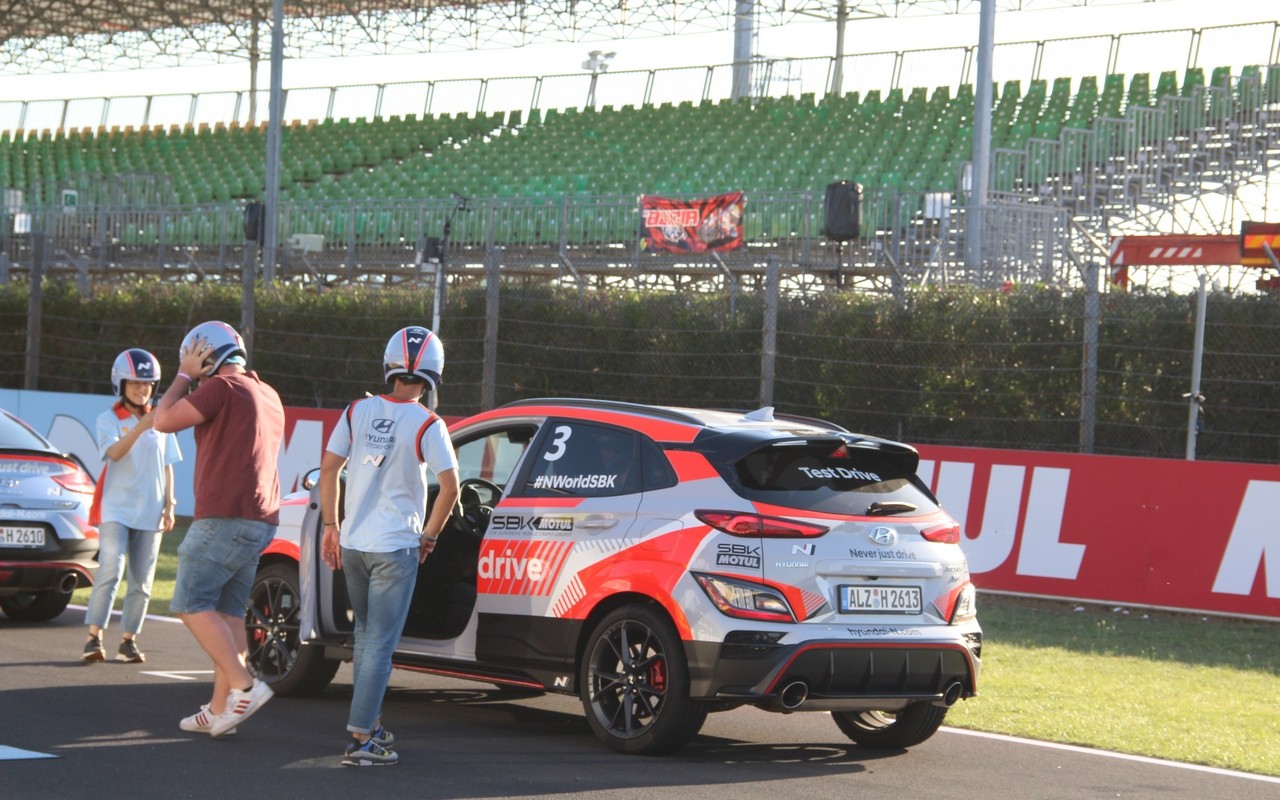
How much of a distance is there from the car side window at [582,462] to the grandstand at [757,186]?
31.2ft

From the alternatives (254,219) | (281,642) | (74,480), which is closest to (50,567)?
(74,480)

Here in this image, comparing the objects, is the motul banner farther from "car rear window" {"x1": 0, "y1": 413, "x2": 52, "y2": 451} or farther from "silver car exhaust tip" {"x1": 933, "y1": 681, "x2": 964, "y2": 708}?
"car rear window" {"x1": 0, "y1": 413, "x2": 52, "y2": 451}

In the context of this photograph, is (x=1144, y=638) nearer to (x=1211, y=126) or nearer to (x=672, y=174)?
(x=1211, y=126)

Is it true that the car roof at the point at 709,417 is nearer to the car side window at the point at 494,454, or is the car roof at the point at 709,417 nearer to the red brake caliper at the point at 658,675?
the car side window at the point at 494,454

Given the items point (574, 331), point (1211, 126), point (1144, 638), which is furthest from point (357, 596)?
point (1211, 126)

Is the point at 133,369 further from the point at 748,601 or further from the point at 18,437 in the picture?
the point at 748,601

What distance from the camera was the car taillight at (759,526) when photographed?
756 cm

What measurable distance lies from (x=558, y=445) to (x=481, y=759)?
1.59 meters

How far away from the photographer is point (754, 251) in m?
24.6

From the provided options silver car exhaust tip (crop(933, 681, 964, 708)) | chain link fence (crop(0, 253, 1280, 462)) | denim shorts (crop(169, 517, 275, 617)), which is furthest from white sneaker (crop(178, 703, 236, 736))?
chain link fence (crop(0, 253, 1280, 462))

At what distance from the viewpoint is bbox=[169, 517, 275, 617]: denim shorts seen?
26.3ft

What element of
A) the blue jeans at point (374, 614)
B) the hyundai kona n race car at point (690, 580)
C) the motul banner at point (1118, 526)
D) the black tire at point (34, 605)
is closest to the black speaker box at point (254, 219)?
the black tire at point (34, 605)

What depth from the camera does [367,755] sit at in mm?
7434

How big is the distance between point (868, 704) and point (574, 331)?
10.7 metres
